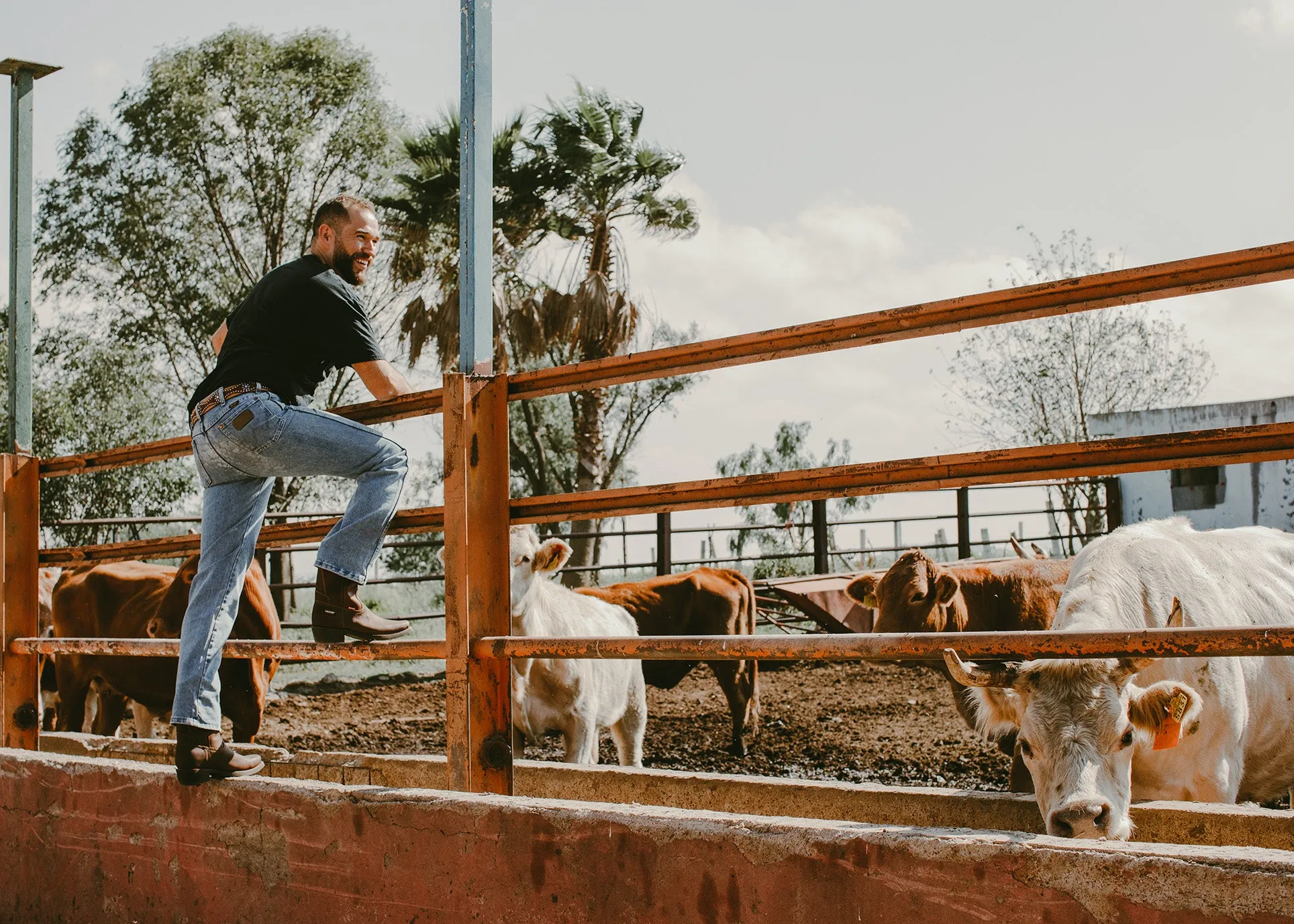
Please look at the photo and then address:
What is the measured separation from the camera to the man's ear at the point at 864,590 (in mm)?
8266

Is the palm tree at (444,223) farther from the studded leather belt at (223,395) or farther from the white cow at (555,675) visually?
the studded leather belt at (223,395)

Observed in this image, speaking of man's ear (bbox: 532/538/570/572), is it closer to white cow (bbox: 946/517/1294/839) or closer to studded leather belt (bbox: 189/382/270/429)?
white cow (bbox: 946/517/1294/839)

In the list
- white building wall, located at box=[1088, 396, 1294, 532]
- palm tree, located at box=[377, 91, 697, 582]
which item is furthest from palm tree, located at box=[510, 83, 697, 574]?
white building wall, located at box=[1088, 396, 1294, 532]

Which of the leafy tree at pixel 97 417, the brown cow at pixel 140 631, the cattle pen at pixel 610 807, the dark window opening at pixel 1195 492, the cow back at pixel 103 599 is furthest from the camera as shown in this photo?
the leafy tree at pixel 97 417

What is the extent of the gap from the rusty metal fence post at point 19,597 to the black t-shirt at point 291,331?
1.62m

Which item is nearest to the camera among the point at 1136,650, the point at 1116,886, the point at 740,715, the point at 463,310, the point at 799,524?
the point at 1116,886

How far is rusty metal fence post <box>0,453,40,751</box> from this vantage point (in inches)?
166

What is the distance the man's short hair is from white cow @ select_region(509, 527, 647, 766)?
138 inches

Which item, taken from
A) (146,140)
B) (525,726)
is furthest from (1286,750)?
(146,140)

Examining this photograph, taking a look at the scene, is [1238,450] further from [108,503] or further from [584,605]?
[108,503]

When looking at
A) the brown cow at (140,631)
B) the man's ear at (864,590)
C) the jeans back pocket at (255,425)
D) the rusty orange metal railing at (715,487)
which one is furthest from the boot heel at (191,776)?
the man's ear at (864,590)

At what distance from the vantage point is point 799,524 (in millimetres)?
14242

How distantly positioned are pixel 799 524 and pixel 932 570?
6430 millimetres

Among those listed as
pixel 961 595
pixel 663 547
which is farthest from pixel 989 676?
pixel 663 547
